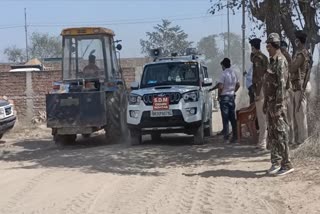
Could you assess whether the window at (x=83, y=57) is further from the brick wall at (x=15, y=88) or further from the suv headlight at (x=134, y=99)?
the brick wall at (x=15, y=88)

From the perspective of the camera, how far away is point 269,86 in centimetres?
861

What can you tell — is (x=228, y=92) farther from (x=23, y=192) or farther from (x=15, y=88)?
(x=15, y=88)

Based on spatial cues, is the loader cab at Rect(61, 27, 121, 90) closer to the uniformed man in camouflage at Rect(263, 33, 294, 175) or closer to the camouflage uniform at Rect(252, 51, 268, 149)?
the camouflage uniform at Rect(252, 51, 268, 149)

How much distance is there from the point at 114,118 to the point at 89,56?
6.73 feet

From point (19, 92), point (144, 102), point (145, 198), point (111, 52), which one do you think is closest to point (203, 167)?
point (145, 198)

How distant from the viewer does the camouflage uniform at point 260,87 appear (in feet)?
35.3

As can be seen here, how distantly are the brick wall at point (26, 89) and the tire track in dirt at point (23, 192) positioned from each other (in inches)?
528

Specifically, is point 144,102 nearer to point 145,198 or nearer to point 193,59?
point 193,59

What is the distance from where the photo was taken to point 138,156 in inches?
448

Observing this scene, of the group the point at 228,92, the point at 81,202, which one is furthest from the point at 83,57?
the point at 81,202

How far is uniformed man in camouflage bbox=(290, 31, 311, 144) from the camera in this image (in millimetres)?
10227

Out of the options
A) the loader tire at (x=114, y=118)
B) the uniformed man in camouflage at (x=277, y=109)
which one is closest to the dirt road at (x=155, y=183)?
the uniformed man in camouflage at (x=277, y=109)

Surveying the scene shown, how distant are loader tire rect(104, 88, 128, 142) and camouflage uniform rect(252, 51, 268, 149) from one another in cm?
431

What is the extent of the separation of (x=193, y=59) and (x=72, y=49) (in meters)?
3.35
